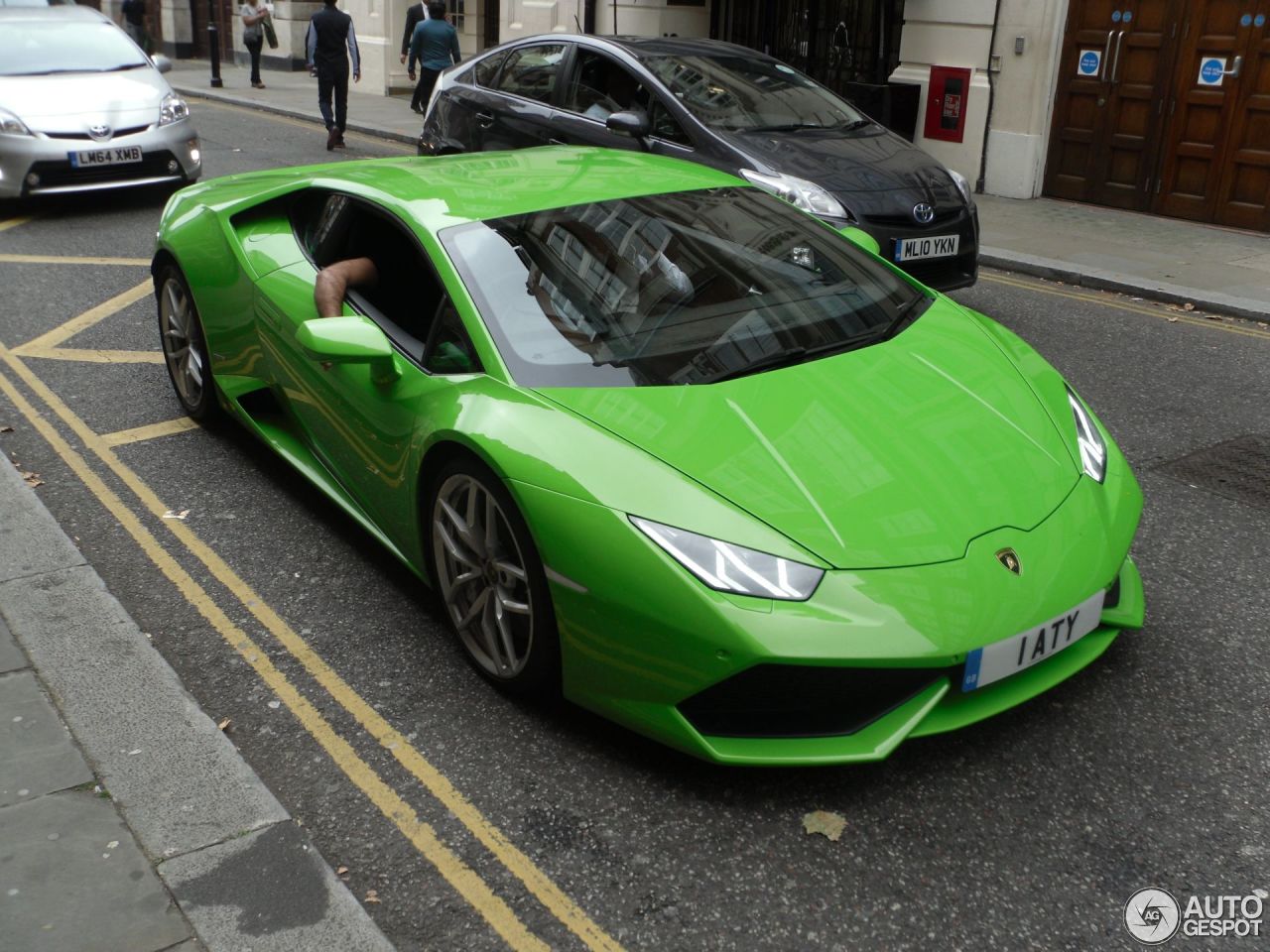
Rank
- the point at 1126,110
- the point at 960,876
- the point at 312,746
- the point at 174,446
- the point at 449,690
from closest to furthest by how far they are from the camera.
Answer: the point at 960,876
the point at 312,746
the point at 449,690
the point at 174,446
the point at 1126,110

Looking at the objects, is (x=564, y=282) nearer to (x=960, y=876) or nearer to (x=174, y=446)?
(x=960, y=876)

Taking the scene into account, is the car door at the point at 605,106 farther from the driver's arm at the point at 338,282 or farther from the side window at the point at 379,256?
the driver's arm at the point at 338,282

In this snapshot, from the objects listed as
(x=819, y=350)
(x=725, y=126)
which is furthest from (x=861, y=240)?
(x=725, y=126)

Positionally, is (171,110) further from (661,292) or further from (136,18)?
(136,18)

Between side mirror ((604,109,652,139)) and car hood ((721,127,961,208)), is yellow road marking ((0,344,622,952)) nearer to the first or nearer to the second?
side mirror ((604,109,652,139))

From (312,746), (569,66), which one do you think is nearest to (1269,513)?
(312,746)

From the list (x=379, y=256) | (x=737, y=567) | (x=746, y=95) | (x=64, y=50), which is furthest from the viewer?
(x=64, y=50)

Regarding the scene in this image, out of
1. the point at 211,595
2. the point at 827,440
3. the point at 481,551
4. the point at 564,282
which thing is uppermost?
the point at 564,282

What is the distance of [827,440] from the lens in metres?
3.42

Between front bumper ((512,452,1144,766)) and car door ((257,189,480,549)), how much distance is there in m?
0.71

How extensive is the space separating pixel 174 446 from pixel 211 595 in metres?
1.57

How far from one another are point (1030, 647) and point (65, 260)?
8.42 m

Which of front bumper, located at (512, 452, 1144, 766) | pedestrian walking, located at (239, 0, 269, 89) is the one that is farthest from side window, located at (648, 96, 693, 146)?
pedestrian walking, located at (239, 0, 269, 89)

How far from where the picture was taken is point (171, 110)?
37.4ft
